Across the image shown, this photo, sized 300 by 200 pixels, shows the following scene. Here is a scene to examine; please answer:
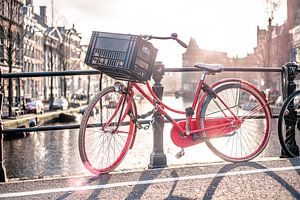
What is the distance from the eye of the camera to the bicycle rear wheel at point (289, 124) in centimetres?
361

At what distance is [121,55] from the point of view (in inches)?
106

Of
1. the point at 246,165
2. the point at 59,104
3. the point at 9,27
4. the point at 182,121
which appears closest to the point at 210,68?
the point at 182,121

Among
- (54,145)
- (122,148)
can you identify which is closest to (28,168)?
(54,145)

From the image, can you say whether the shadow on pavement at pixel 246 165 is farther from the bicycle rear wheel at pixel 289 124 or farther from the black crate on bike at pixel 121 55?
the black crate on bike at pixel 121 55

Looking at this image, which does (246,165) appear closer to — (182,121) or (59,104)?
(182,121)

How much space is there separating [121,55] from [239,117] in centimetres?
138

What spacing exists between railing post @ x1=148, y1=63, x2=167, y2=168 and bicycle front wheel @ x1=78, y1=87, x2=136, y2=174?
0.84 feet

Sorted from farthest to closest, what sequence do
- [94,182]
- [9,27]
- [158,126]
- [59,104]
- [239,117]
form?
[59,104]
[9,27]
[239,117]
[158,126]
[94,182]

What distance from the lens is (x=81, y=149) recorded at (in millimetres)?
2924

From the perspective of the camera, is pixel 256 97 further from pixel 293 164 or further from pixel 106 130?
pixel 106 130

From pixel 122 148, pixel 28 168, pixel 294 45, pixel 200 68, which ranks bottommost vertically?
pixel 28 168

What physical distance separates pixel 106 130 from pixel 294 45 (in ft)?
186

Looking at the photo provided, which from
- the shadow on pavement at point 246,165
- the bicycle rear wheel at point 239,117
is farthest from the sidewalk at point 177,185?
the bicycle rear wheel at point 239,117

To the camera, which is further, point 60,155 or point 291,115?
point 60,155
